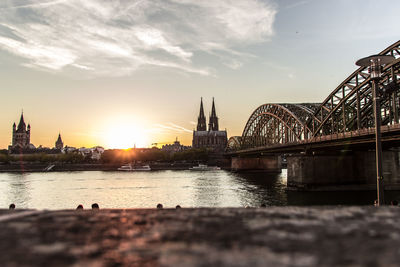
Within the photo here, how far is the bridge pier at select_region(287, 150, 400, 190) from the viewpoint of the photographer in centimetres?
5241

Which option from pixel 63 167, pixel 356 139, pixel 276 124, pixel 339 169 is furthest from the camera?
pixel 63 167

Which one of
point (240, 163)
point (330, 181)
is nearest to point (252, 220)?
point (330, 181)

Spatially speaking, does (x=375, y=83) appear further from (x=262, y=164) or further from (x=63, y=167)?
(x=63, y=167)

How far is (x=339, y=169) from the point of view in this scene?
53.1 m

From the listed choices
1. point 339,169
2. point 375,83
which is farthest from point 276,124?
point 375,83

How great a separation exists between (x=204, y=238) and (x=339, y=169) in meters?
54.2

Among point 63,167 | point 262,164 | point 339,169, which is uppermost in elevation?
point 262,164

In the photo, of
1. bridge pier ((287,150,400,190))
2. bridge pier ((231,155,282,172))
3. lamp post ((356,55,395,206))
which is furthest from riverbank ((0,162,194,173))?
lamp post ((356,55,395,206))

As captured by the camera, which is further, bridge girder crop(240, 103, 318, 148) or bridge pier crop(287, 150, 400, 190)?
bridge girder crop(240, 103, 318, 148)

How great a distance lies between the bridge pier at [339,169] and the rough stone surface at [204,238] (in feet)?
162

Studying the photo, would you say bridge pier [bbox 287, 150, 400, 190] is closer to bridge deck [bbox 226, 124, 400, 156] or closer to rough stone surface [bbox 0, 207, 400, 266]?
bridge deck [bbox 226, 124, 400, 156]

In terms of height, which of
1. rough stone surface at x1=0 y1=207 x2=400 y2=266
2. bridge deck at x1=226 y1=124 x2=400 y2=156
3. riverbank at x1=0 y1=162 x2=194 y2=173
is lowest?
riverbank at x1=0 y1=162 x2=194 y2=173

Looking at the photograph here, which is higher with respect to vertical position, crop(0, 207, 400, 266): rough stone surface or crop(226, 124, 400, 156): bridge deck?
crop(226, 124, 400, 156): bridge deck

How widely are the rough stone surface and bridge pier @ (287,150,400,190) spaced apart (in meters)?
49.5
